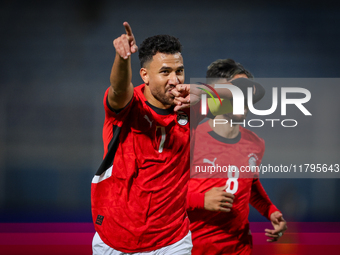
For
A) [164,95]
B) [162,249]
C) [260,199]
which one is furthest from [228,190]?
[164,95]

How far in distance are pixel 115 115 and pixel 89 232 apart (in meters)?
1.99

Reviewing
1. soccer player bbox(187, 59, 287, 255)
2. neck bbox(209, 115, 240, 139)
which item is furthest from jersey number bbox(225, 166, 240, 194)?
neck bbox(209, 115, 240, 139)

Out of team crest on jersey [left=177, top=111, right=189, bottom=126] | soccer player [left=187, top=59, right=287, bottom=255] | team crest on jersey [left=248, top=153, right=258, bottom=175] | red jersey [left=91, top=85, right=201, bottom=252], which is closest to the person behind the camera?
red jersey [left=91, top=85, right=201, bottom=252]

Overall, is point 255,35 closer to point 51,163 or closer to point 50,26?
point 50,26

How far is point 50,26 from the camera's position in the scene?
3.34m

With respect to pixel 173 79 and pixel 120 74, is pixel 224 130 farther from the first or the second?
pixel 120 74

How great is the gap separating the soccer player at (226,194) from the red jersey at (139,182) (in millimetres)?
340

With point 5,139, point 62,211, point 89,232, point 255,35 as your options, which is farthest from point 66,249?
point 255,35

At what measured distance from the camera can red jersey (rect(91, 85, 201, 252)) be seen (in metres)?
1.35

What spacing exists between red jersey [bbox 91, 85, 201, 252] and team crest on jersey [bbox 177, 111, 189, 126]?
78 mm

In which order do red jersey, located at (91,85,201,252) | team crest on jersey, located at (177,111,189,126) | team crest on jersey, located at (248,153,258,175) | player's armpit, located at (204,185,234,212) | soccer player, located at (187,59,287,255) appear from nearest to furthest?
1. red jersey, located at (91,85,201,252)
2. team crest on jersey, located at (177,111,189,126)
3. player's armpit, located at (204,185,234,212)
4. soccer player, located at (187,59,287,255)
5. team crest on jersey, located at (248,153,258,175)

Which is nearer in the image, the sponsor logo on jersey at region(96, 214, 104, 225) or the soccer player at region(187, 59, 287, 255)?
the sponsor logo on jersey at region(96, 214, 104, 225)

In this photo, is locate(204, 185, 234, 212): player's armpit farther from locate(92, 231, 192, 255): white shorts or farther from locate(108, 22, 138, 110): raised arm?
locate(108, 22, 138, 110): raised arm

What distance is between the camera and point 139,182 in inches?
53.4
